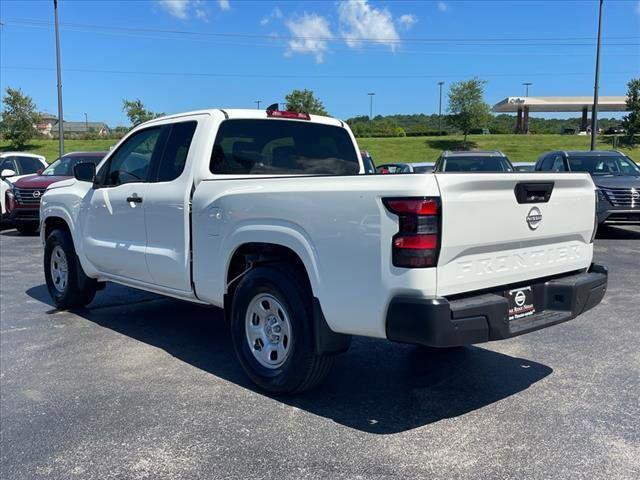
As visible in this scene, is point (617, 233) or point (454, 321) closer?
point (454, 321)

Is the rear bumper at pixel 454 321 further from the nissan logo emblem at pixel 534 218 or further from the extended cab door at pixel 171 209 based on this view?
the extended cab door at pixel 171 209

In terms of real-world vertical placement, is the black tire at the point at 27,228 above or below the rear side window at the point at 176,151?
below

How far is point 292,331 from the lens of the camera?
3896 mm

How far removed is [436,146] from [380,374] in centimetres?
4820

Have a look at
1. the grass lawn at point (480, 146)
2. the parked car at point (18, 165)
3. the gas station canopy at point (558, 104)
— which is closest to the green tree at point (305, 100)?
the grass lawn at point (480, 146)

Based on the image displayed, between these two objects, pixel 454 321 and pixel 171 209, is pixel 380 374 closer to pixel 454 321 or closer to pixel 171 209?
pixel 454 321

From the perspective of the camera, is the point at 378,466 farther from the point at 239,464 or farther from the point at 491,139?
the point at 491,139

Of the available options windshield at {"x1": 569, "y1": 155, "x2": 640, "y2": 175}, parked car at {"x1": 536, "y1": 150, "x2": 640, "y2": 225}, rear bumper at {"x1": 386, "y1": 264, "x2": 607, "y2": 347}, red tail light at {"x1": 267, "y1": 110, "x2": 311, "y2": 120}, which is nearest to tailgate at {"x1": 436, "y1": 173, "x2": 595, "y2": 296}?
rear bumper at {"x1": 386, "y1": 264, "x2": 607, "y2": 347}

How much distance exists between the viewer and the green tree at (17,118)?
165 ft

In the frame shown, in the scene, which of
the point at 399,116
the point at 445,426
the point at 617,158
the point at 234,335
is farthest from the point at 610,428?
the point at 399,116

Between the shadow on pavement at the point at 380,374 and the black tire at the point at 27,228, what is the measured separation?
8987mm

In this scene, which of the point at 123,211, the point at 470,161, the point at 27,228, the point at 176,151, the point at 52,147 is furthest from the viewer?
the point at 52,147

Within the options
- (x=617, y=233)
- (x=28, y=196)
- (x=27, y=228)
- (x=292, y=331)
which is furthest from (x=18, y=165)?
(x=617, y=233)

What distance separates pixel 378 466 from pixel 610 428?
1.48m
